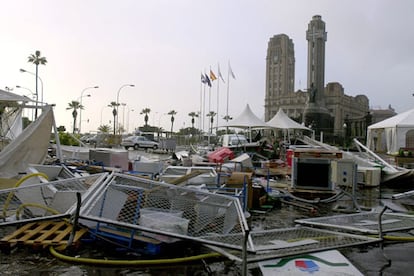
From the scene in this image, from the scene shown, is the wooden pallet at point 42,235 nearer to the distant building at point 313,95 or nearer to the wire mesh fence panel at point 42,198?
the wire mesh fence panel at point 42,198

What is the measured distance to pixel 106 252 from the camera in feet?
17.3

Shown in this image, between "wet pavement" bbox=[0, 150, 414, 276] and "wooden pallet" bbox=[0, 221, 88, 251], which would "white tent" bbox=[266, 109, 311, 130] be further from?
"wooden pallet" bbox=[0, 221, 88, 251]

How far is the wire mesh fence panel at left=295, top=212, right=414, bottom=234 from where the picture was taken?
662 cm

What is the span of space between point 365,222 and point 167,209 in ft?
13.4

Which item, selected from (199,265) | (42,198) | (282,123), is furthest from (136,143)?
(199,265)

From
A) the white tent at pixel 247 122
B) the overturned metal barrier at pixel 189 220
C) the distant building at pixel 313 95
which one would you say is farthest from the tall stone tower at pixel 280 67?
the overturned metal barrier at pixel 189 220

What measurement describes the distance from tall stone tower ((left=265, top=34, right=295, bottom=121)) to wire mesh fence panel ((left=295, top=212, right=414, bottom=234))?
12808 cm

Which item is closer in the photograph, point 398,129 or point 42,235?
point 42,235

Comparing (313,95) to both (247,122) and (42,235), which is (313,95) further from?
(42,235)

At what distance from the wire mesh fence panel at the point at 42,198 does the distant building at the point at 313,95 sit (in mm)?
54987

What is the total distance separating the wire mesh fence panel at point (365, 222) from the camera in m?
6.62

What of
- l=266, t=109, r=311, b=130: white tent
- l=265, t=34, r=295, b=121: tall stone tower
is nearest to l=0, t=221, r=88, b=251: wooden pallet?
l=266, t=109, r=311, b=130: white tent

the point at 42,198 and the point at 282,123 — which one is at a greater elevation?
the point at 282,123

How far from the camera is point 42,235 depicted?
18.0 feet
